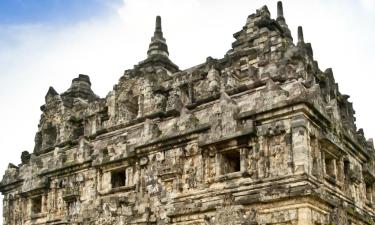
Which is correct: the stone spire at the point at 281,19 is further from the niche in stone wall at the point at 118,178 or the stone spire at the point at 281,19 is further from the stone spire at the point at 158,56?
the niche in stone wall at the point at 118,178

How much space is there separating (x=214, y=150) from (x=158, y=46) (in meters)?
8.18

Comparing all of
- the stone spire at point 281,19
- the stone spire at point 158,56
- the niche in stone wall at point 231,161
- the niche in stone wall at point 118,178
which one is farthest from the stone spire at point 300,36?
the niche in stone wall at point 118,178

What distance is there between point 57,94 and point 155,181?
10151mm

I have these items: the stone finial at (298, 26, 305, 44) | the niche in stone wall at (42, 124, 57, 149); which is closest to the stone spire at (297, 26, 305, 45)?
the stone finial at (298, 26, 305, 44)

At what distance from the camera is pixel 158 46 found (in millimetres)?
24875

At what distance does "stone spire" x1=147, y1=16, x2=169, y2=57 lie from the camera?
24.7 metres

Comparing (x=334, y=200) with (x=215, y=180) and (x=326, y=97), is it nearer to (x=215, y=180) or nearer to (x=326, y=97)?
(x=215, y=180)

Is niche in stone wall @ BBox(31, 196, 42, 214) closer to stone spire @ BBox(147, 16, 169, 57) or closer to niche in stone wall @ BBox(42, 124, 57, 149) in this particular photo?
niche in stone wall @ BBox(42, 124, 57, 149)

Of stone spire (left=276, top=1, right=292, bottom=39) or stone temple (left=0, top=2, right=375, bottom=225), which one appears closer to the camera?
stone temple (left=0, top=2, right=375, bottom=225)

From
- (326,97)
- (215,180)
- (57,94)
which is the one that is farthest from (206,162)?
(57,94)

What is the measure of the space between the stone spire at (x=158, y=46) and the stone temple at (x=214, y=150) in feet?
0.22

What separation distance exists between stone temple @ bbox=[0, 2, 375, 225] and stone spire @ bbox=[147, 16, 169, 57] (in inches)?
2.6

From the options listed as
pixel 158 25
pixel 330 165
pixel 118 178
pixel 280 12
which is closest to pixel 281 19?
pixel 280 12

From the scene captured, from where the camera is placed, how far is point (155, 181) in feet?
64.3
